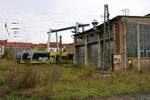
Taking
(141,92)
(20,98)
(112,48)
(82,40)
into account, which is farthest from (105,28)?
(20,98)

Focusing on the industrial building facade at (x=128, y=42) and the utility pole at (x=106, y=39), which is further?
the utility pole at (x=106, y=39)

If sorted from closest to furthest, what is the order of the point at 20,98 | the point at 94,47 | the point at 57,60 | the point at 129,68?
the point at 20,98 < the point at 129,68 < the point at 94,47 < the point at 57,60

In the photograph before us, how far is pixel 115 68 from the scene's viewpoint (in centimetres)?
3170

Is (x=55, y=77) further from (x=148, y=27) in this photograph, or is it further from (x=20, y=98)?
(x=148, y=27)

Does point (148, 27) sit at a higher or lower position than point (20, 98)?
higher

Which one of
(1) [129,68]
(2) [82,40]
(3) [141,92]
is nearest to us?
(3) [141,92]

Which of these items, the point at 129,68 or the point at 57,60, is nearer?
the point at 129,68

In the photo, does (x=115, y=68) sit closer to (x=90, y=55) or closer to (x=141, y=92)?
(x=90, y=55)

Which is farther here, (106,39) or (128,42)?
(106,39)

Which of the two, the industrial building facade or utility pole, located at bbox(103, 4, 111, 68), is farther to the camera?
utility pole, located at bbox(103, 4, 111, 68)

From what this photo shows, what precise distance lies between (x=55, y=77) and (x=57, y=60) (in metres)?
40.8

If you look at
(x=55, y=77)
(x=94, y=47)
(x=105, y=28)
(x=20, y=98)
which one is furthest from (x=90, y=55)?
(x=20, y=98)

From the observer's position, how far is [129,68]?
3150 cm

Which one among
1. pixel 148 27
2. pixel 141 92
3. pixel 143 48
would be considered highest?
pixel 148 27
